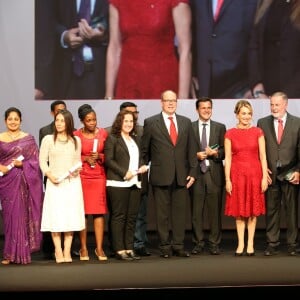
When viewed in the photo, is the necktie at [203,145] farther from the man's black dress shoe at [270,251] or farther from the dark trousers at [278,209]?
the man's black dress shoe at [270,251]

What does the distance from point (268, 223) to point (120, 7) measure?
8.43ft

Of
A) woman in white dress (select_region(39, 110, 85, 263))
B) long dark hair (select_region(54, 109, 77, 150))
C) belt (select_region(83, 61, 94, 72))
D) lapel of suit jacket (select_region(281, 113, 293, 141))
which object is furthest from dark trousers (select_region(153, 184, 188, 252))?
belt (select_region(83, 61, 94, 72))

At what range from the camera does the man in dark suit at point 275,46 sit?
6.51 m

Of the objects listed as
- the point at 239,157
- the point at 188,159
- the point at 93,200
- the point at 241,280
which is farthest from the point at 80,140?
the point at 241,280

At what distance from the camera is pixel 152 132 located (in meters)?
5.25

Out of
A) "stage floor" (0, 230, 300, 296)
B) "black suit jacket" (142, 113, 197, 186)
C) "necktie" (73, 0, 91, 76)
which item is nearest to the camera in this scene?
"stage floor" (0, 230, 300, 296)

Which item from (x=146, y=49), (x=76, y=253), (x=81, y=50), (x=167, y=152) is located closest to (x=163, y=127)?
(x=167, y=152)

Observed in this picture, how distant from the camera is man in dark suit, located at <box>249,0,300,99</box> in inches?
256

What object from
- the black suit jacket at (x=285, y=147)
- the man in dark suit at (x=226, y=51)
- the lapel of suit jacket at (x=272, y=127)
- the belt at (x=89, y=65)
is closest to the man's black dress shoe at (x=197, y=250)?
the black suit jacket at (x=285, y=147)

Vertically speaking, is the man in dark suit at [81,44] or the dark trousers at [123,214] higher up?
the man in dark suit at [81,44]

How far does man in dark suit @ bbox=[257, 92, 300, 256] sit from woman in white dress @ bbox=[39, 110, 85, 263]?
1532 millimetres

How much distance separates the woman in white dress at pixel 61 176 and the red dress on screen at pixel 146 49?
161cm

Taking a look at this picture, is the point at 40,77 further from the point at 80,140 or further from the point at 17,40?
the point at 80,140

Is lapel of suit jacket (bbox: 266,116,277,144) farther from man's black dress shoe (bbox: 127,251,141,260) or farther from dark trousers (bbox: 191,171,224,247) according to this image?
man's black dress shoe (bbox: 127,251,141,260)
